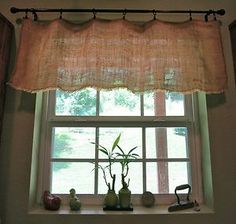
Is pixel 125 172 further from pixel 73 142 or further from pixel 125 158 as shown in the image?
pixel 73 142

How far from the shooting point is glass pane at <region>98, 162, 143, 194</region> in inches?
64.6

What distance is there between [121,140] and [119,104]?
0.83ft

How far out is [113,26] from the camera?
Result: 1.57 m

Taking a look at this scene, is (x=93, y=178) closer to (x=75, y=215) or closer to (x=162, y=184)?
(x=75, y=215)

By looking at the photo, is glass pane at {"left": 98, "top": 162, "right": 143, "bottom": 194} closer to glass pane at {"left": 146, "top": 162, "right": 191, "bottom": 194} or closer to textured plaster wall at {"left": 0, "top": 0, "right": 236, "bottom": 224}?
glass pane at {"left": 146, "top": 162, "right": 191, "bottom": 194}

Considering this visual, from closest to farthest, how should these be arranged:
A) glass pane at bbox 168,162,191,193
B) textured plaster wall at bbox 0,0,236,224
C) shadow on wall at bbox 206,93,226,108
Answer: textured plaster wall at bbox 0,0,236,224
shadow on wall at bbox 206,93,226,108
glass pane at bbox 168,162,191,193

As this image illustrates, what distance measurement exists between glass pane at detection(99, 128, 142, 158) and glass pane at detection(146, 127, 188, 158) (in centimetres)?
6

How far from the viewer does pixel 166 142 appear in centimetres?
171

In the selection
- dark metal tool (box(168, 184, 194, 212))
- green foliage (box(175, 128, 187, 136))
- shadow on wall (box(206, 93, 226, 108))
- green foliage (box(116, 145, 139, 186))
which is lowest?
dark metal tool (box(168, 184, 194, 212))

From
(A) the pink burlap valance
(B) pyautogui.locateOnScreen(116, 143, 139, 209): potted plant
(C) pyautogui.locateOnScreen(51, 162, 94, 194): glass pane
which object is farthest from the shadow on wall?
(C) pyautogui.locateOnScreen(51, 162, 94, 194): glass pane

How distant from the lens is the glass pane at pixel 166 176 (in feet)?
5.43

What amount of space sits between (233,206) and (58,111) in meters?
1.25

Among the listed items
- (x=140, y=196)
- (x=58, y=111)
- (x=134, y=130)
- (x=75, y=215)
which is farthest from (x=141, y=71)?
(x=75, y=215)

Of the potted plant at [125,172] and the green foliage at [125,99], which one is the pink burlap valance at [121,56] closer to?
the green foliage at [125,99]
